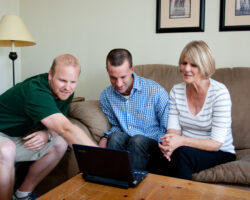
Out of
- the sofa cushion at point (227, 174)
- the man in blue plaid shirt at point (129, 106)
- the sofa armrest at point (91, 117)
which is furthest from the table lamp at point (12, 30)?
the sofa cushion at point (227, 174)

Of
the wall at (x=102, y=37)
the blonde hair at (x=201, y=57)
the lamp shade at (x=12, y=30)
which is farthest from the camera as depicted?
the lamp shade at (x=12, y=30)

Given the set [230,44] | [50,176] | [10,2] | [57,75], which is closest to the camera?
[57,75]

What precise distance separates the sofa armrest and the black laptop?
2.45 ft

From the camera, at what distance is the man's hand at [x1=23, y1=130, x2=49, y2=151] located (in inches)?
65.7

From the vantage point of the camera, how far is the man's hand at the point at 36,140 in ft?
5.48

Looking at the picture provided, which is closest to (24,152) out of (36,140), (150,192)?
(36,140)

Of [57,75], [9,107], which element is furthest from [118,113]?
[9,107]

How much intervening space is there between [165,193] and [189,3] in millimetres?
1780

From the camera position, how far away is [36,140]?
1.69 m

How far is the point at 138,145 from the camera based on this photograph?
171 cm

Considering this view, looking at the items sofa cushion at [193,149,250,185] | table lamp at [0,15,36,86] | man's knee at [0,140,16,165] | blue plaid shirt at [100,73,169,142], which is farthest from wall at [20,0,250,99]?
man's knee at [0,140,16,165]

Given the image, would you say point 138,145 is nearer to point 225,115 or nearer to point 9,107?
point 225,115

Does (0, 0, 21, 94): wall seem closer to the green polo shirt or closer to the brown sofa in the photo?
the brown sofa

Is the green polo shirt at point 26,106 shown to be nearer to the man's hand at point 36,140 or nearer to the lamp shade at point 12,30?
the man's hand at point 36,140
